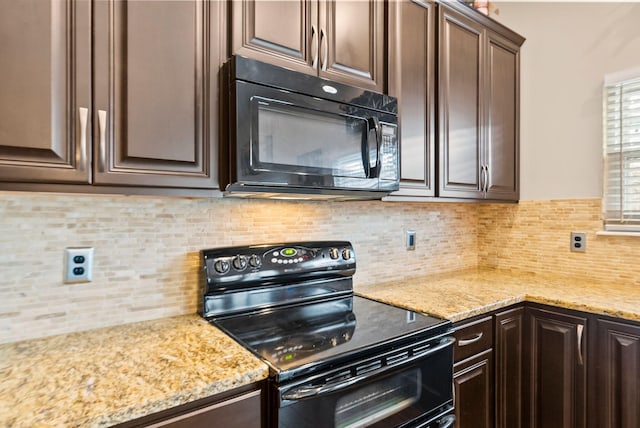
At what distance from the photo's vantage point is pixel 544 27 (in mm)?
2318

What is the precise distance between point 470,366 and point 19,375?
1.56 metres

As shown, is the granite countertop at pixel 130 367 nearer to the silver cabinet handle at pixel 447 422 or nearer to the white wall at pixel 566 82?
the silver cabinet handle at pixel 447 422

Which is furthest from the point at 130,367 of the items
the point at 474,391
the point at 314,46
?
the point at 474,391

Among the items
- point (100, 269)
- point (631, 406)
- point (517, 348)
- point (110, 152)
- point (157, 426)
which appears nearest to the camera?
point (157, 426)

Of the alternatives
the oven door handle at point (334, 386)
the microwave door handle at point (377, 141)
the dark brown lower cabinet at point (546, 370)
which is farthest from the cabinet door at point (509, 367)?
the microwave door handle at point (377, 141)

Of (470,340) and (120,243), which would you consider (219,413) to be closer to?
(120,243)

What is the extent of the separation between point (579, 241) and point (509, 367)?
0.94 m

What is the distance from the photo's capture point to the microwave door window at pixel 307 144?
124 centimetres

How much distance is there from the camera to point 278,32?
134 cm

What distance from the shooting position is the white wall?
2.04m

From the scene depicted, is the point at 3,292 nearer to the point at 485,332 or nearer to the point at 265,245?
the point at 265,245

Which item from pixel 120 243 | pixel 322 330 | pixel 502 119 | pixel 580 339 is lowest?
pixel 580 339

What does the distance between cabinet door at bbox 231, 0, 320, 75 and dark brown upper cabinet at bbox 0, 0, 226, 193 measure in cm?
7

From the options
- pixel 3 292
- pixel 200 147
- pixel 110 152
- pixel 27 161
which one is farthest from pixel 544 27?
pixel 3 292
